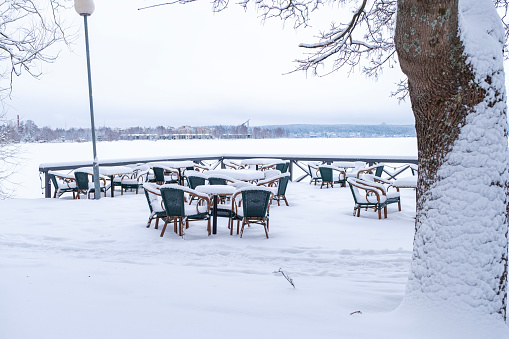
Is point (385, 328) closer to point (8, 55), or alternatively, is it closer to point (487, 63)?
point (487, 63)

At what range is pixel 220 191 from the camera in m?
6.22

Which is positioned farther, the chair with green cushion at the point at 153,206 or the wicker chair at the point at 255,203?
the chair with green cushion at the point at 153,206

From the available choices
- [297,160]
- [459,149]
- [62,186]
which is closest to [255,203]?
[459,149]

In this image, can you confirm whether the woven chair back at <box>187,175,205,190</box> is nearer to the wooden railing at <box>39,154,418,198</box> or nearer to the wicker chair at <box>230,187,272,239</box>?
the wicker chair at <box>230,187,272,239</box>

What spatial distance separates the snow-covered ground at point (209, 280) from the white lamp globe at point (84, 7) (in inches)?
168

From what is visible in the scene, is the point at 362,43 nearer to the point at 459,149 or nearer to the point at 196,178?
the point at 459,149

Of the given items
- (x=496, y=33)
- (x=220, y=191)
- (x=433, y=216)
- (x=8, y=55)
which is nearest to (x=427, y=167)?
(x=433, y=216)

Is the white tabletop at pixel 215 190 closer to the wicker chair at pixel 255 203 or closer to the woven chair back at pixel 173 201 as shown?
the wicker chair at pixel 255 203

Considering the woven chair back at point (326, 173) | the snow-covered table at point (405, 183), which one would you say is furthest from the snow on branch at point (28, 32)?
the woven chair back at point (326, 173)

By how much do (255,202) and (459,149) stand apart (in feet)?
12.3

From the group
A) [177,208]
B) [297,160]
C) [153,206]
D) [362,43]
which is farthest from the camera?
[297,160]

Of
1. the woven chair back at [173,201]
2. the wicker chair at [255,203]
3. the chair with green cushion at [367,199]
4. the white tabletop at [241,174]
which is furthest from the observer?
the white tabletop at [241,174]

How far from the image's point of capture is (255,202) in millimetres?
6016

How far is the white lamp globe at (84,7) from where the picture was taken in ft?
27.7
